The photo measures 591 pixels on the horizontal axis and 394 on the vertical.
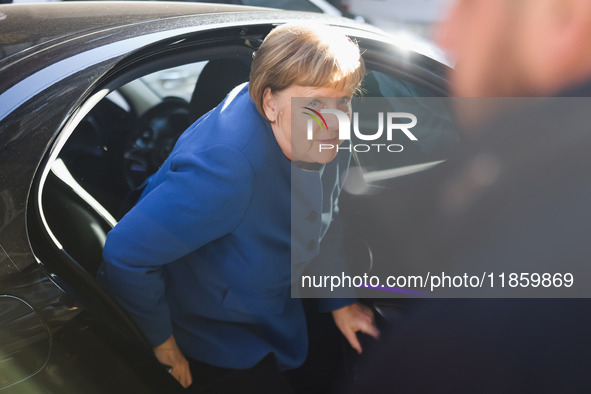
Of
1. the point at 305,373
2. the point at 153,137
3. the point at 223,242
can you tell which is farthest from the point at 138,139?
the point at 305,373

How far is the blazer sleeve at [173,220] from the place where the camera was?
1203 mm

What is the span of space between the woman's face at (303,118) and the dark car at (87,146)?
1.31ft

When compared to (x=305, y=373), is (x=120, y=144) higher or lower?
higher

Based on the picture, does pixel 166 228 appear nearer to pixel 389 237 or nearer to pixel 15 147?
pixel 15 147

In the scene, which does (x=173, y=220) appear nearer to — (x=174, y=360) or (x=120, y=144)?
(x=174, y=360)

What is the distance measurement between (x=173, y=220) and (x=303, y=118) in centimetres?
36

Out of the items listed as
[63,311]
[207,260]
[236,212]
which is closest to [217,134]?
[236,212]

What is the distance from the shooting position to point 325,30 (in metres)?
1.31

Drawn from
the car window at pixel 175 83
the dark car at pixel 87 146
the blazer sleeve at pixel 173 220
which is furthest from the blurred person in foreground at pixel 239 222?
the car window at pixel 175 83

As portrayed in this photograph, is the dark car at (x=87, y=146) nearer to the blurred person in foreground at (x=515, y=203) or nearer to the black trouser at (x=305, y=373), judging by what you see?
the black trouser at (x=305, y=373)

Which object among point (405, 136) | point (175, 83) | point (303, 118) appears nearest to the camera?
point (303, 118)

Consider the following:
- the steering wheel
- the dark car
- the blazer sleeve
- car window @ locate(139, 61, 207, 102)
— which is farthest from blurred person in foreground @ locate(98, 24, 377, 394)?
car window @ locate(139, 61, 207, 102)

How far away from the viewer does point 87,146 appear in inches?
68.9

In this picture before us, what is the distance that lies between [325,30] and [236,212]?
442mm
